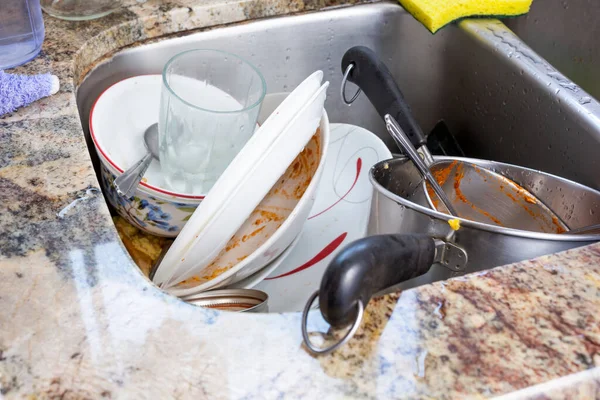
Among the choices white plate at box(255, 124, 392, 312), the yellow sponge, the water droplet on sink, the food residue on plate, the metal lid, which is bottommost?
white plate at box(255, 124, 392, 312)

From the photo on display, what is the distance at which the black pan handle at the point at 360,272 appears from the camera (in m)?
0.45

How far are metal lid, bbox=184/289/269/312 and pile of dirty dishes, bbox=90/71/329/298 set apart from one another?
0.09 ft

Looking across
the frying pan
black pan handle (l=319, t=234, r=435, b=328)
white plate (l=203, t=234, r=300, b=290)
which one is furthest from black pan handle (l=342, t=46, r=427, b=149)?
black pan handle (l=319, t=234, r=435, b=328)

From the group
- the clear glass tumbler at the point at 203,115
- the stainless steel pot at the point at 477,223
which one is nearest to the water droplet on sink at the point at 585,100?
the stainless steel pot at the point at 477,223

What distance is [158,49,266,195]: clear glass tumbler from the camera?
0.75m

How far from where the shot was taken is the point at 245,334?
1.62 feet

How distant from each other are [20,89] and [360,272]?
483 millimetres

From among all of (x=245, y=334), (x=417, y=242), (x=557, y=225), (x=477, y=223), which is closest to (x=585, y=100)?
Answer: (x=557, y=225)

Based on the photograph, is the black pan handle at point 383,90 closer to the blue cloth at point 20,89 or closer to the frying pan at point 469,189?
the frying pan at point 469,189

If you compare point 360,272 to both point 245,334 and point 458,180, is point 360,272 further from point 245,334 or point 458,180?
point 458,180

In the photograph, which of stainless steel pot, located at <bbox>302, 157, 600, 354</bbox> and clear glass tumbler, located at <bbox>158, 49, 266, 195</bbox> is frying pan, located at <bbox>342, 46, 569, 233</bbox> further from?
clear glass tumbler, located at <bbox>158, 49, 266, 195</bbox>

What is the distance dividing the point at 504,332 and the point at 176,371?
10.0 inches

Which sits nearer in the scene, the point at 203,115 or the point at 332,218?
the point at 203,115

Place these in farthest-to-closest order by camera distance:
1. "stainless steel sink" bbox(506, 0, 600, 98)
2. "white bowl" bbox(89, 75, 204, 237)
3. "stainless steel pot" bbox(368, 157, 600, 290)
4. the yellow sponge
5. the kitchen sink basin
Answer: "stainless steel sink" bbox(506, 0, 600, 98) → the yellow sponge → the kitchen sink basin → "white bowl" bbox(89, 75, 204, 237) → "stainless steel pot" bbox(368, 157, 600, 290)
